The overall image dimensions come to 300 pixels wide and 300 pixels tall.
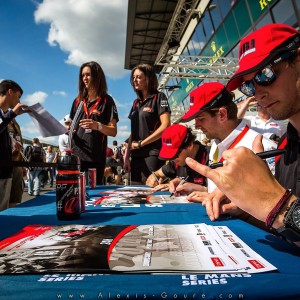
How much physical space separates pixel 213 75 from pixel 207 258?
10378mm

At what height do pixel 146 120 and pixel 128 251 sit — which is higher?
pixel 146 120

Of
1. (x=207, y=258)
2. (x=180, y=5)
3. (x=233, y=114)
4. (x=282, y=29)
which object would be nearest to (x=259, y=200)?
(x=207, y=258)

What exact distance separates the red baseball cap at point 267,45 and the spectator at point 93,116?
4.87 ft

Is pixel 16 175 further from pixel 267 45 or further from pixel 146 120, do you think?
pixel 267 45

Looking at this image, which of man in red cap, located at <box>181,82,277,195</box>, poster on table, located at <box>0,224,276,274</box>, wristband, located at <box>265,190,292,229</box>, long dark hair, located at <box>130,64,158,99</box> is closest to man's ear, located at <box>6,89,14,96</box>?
long dark hair, located at <box>130,64,158,99</box>

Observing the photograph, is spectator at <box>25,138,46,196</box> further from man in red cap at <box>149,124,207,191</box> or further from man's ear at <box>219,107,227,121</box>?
man's ear at <box>219,107,227,121</box>

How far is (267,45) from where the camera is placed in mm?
930

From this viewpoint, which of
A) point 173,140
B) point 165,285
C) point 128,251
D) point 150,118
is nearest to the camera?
point 165,285

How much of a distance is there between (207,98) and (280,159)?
2.36 feet

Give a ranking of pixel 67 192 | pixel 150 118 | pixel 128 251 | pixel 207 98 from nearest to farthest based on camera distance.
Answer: pixel 128 251 < pixel 67 192 < pixel 207 98 < pixel 150 118

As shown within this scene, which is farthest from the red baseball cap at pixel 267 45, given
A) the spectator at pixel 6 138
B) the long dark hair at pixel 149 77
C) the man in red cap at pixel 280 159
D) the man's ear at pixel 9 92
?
the man's ear at pixel 9 92

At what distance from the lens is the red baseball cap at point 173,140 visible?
2.24 meters

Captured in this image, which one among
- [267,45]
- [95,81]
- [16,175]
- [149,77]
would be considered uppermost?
[149,77]

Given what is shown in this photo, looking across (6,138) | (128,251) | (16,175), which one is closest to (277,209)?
(128,251)
